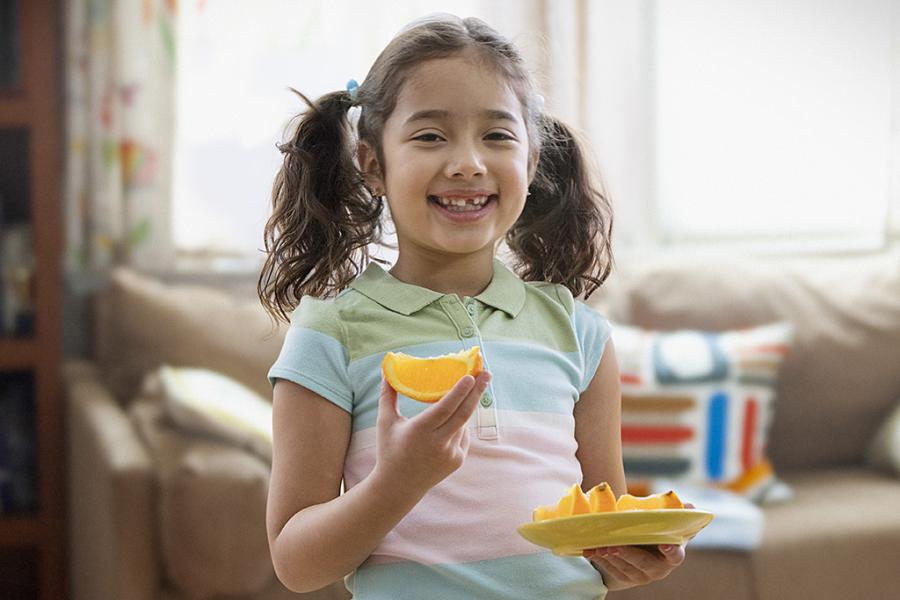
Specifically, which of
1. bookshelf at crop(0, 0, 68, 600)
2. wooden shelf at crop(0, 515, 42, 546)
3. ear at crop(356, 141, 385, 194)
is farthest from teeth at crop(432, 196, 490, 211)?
wooden shelf at crop(0, 515, 42, 546)

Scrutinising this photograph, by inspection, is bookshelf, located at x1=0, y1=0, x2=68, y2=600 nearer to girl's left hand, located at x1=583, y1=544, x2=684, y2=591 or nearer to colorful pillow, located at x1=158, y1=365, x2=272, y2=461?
colorful pillow, located at x1=158, y1=365, x2=272, y2=461

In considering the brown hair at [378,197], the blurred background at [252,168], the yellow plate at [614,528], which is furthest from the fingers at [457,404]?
the blurred background at [252,168]

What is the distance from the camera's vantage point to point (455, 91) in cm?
107

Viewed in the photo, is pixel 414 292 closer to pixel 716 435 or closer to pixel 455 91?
pixel 455 91

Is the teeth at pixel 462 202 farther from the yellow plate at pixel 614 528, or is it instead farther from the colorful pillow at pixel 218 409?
the colorful pillow at pixel 218 409

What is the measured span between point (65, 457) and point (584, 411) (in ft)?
7.01

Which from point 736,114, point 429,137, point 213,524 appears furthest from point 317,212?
point 736,114

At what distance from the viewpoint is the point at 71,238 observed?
3053 millimetres

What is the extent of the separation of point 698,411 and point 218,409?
3.34ft

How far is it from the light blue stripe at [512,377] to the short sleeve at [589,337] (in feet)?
0.06

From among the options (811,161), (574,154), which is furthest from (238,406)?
(811,161)

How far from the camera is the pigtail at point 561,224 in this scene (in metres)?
1.29

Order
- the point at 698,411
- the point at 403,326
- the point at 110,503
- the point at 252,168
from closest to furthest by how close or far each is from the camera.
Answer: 1. the point at 403,326
2. the point at 110,503
3. the point at 698,411
4. the point at 252,168

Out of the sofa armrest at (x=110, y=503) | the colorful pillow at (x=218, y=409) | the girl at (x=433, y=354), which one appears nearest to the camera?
the girl at (x=433, y=354)
